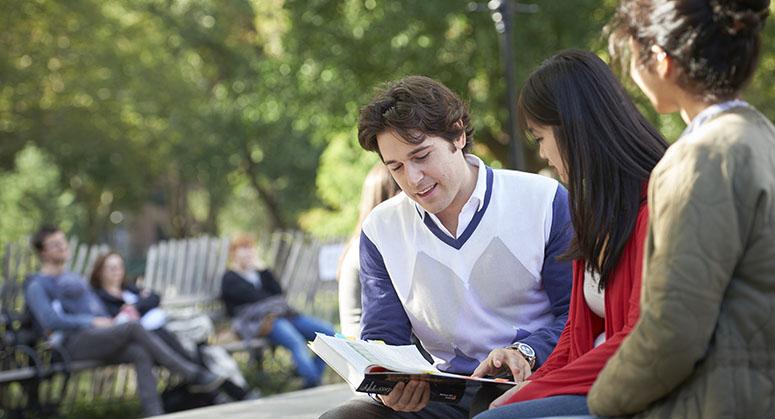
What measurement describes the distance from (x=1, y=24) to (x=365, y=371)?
29453 mm

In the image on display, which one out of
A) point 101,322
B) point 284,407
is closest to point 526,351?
point 284,407

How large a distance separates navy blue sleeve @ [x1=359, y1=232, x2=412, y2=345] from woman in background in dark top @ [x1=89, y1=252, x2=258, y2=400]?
6.09 metres

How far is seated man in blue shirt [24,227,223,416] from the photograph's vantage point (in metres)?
9.68

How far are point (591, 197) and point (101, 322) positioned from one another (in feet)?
23.9

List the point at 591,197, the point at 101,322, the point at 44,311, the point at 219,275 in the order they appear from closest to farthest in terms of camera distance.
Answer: the point at 591,197
the point at 44,311
the point at 101,322
the point at 219,275

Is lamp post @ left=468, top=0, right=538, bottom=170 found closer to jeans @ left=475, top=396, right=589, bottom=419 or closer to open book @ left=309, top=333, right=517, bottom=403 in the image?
open book @ left=309, top=333, right=517, bottom=403

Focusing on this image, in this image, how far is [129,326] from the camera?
993 cm

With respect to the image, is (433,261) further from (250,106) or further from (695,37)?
(250,106)

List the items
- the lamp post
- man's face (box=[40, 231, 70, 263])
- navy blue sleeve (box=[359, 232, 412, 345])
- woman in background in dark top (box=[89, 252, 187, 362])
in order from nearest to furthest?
navy blue sleeve (box=[359, 232, 412, 345]) → man's face (box=[40, 231, 70, 263]) → woman in background in dark top (box=[89, 252, 187, 362]) → the lamp post

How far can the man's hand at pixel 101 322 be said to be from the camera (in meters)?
9.83

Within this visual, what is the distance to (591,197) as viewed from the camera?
10.6 feet

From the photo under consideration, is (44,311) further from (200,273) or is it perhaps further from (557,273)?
(557,273)

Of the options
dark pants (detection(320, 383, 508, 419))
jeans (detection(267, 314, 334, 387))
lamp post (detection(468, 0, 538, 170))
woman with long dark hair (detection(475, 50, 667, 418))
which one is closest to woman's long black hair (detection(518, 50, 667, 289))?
woman with long dark hair (detection(475, 50, 667, 418))

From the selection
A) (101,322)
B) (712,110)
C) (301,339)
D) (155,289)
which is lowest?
(301,339)
